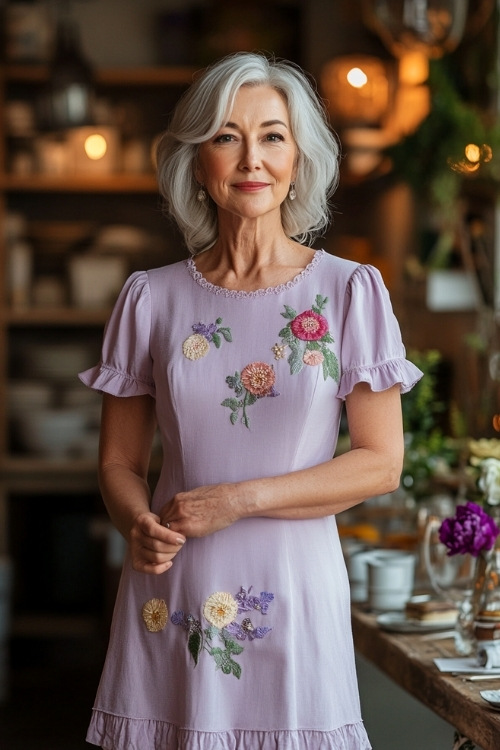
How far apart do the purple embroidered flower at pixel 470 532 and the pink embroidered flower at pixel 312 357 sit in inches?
19.2

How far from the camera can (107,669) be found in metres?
1.53

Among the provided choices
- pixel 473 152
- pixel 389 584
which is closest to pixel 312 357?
pixel 389 584

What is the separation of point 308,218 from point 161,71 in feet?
11.5

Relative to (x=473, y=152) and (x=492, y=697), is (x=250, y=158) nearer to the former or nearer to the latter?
(x=492, y=697)

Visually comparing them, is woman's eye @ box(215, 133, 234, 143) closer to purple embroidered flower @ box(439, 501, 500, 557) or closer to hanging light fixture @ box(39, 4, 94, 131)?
purple embroidered flower @ box(439, 501, 500, 557)

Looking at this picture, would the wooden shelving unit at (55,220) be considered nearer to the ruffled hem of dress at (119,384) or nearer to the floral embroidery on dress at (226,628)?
the ruffled hem of dress at (119,384)

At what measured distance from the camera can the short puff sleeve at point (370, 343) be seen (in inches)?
58.7

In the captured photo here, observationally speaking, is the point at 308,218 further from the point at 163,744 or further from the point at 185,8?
the point at 185,8

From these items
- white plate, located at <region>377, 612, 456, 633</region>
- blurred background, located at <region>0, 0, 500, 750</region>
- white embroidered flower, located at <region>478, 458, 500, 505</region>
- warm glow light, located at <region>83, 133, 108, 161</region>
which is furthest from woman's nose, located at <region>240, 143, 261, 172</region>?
warm glow light, located at <region>83, 133, 108, 161</region>

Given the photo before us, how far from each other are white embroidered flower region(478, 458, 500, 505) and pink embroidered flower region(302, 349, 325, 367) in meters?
0.63

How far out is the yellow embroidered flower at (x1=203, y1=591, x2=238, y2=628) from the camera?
147 cm

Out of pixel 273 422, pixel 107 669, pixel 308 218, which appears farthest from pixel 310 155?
pixel 107 669

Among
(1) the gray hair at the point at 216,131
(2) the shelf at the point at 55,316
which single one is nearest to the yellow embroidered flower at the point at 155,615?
(1) the gray hair at the point at 216,131

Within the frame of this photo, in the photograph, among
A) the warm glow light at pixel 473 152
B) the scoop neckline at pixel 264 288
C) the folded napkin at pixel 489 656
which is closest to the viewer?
the scoop neckline at pixel 264 288
